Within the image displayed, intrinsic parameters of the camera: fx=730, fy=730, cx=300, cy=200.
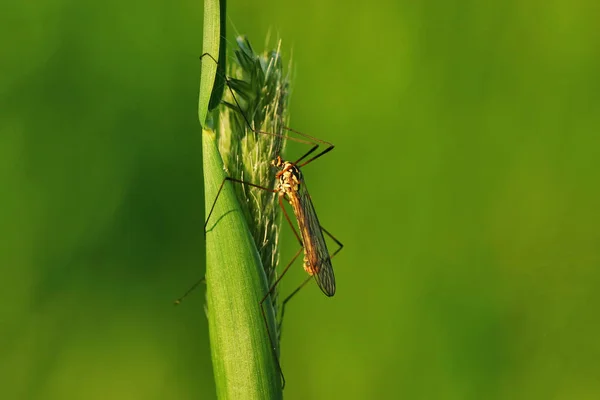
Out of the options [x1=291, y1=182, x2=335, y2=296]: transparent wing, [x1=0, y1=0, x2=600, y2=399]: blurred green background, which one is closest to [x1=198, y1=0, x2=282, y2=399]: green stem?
[x1=291, y1=182, x2=335, y2=296]: transparent wing

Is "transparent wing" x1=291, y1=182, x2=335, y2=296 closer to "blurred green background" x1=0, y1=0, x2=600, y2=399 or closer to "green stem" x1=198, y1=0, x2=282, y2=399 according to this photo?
"green stem" x1=198, y1=0, x2=282, y2=399

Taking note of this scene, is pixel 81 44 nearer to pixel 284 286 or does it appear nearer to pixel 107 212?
pixel 107 212

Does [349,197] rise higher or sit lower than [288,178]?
lower

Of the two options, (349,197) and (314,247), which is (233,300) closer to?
(314,247)

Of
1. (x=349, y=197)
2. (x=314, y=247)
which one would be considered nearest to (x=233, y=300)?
(x=314, y=247)

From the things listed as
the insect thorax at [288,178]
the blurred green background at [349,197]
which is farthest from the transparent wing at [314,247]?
the blurred green background at [349,197]

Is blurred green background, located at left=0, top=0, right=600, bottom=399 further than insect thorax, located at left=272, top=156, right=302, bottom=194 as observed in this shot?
Yes

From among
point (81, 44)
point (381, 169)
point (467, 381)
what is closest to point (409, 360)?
point (467, 381)

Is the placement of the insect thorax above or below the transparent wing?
above
